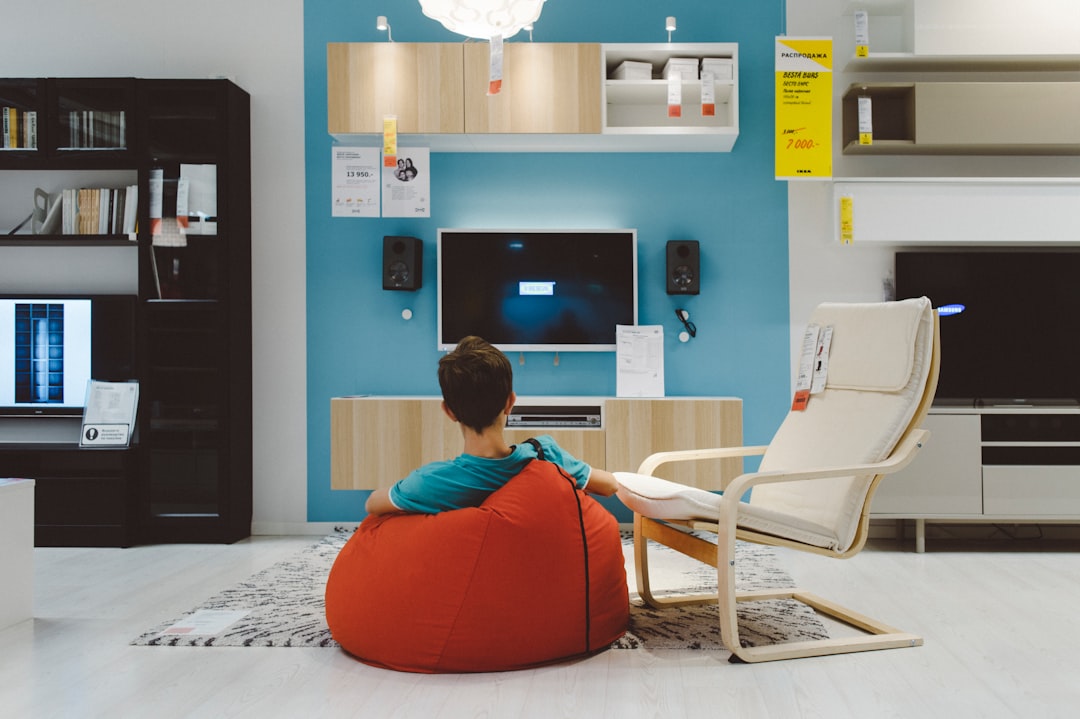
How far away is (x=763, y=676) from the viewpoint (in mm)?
2270

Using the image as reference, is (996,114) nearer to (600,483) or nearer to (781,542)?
(781,542)

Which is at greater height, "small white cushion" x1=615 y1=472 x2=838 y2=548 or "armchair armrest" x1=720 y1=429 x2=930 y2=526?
"armchair armrest" x1=720 y1=429 x2=930 y2=526

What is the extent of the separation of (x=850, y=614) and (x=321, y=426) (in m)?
2.77

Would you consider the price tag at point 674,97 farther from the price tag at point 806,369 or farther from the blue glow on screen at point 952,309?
the blue glow on screen at point 952,309

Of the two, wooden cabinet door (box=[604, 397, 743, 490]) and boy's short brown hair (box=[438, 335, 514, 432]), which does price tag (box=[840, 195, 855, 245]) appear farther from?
boy's short brown hair (box=[438, 335, 514, 432])

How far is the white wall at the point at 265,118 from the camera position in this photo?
4.46 m

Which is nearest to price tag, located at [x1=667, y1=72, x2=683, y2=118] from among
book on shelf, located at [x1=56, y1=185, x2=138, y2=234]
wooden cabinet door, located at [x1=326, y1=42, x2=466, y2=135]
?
wooden cabinet door, located at [x1=326, y1=42, x2=466, y2=135]

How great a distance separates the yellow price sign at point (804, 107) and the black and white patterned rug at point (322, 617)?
6.38 ft

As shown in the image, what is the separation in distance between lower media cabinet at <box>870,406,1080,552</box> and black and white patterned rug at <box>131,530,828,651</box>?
0.80 meters

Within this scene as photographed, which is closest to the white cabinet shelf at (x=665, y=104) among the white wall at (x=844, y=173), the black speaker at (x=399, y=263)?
the white wall at (x=844, y=173)

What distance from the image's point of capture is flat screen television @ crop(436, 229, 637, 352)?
4.38 m

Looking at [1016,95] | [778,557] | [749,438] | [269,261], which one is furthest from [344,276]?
[1016,95]

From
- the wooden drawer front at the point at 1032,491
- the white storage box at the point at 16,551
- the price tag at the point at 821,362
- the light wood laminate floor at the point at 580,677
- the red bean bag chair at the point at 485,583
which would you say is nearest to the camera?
Answer: the light wood laminate floor at the point at 580,677

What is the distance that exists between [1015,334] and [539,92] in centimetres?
255
